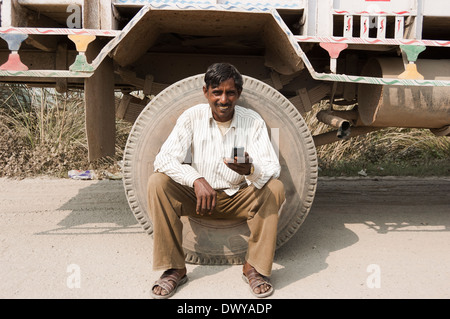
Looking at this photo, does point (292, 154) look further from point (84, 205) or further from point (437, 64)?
point (84, 205)

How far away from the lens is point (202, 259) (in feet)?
8.34

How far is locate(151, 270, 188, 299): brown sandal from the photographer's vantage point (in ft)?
7.09

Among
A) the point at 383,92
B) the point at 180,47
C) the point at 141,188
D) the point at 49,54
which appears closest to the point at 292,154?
the point at 383,92

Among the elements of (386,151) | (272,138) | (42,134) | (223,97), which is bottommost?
(386,151)

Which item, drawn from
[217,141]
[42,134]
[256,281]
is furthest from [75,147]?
[256,281]

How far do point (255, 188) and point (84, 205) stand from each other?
206 centimetres

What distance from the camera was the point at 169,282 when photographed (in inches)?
86.7

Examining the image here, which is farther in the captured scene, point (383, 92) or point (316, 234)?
point (316, 234)

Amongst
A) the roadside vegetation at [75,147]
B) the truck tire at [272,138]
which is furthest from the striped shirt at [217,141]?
the roadside vegetation at [75,147]

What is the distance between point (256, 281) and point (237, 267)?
324mm

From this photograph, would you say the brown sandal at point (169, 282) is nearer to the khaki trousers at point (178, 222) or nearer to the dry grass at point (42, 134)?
the khaki trousers at point (178, 222)

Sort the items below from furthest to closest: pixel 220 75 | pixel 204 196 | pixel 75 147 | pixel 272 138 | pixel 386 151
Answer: pixel 386 151 → pixel 75 147 → pixel 272 138 → pixel 220 75 → pixel 204 196

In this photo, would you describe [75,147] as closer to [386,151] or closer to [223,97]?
[223,97]

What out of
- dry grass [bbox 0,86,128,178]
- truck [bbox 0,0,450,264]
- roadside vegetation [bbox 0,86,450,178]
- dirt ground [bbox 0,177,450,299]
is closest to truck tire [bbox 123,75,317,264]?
truck [bbox 0,0,450,264]
